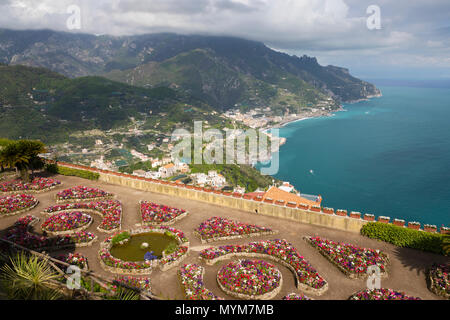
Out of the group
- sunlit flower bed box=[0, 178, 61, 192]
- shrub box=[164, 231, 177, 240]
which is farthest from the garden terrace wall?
shrub box=[164, 231, 177, 240]

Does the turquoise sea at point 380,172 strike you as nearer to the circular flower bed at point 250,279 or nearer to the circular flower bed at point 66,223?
the circular flower bed at point 250,279

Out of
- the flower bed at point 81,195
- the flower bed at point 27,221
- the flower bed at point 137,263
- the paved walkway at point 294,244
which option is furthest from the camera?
the flower bed at point 81,195

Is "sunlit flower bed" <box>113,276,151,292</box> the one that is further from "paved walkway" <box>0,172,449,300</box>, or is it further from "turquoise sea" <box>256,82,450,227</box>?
"turquoise sea" <box>256,82,450,227</box>

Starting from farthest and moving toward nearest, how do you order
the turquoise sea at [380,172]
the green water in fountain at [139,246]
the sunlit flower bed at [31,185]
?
1. the turquoise sea at [380,172]
2. the sunlit flower bed at [31,185]
3. the green water in fountain at [139,246]

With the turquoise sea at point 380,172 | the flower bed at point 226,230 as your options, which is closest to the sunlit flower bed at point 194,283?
the flower bed at point 226,230

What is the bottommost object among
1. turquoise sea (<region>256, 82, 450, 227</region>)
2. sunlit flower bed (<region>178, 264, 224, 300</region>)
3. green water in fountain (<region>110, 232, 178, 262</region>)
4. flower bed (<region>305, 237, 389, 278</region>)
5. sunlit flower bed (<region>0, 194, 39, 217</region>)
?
turquoise sea (<region>256, 82, 450, 227</region>)

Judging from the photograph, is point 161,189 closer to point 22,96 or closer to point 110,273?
point 110,273

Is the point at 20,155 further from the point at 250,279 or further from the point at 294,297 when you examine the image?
the point at 294,297

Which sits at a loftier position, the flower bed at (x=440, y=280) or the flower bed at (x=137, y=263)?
the flower bed at (x=440, y=280)
